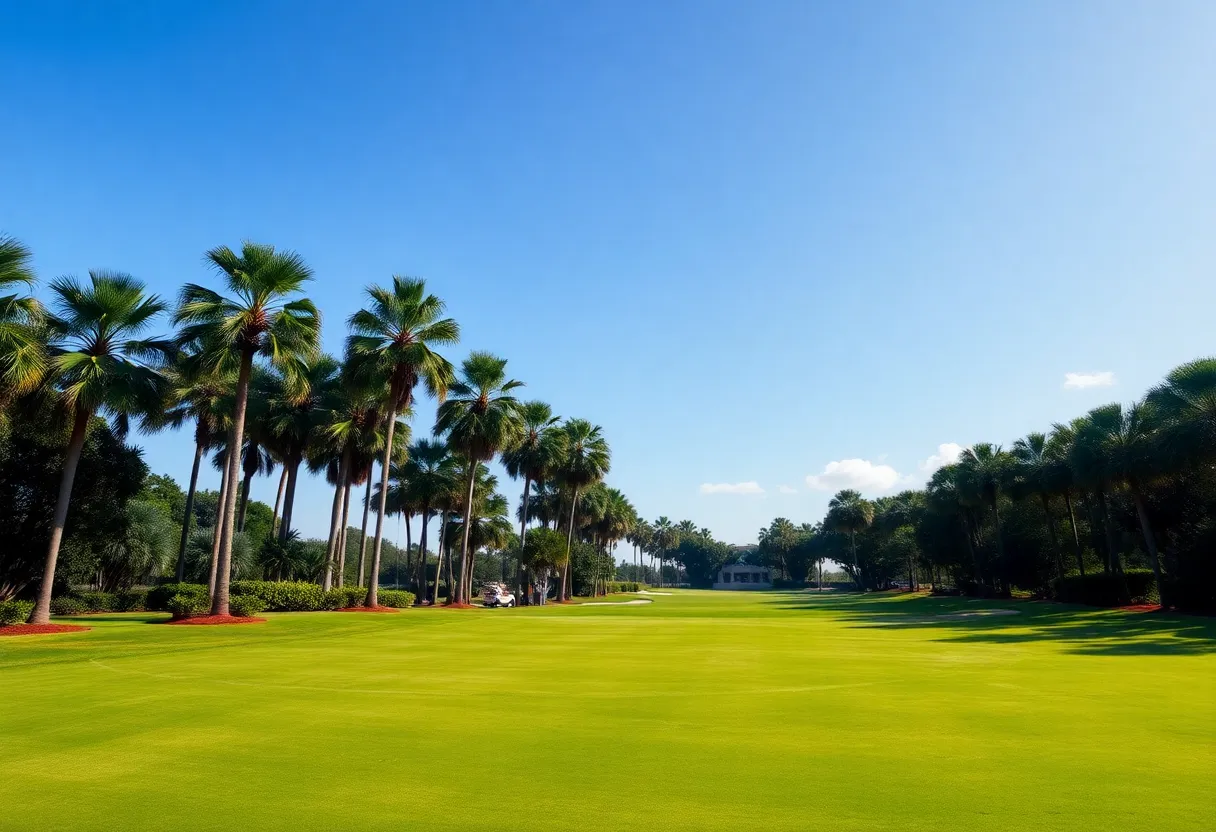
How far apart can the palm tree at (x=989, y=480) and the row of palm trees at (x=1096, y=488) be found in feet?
0.29

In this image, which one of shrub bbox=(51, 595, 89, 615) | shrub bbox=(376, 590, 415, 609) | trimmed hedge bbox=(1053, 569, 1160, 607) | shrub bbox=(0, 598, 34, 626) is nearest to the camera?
shrub bbox=(0, 598, 34, 626)

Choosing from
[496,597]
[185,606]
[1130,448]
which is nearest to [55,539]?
[185,606]

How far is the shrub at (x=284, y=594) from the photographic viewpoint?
112 feet

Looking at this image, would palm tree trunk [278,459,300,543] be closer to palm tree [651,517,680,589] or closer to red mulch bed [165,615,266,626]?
red mulch bed [165,615,266,626]

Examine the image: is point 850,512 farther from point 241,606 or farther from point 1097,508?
point 241,606

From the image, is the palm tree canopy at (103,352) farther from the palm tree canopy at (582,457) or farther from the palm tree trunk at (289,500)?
the palm tree canopy at (582,457)

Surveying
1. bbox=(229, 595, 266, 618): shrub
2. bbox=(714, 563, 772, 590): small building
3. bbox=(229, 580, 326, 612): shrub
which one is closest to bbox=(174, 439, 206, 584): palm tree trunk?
bbox=(229, 580, 326, 612): shrub

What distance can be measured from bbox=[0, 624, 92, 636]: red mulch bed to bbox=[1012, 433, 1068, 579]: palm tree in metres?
52.3

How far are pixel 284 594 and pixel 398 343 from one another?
13.9 m

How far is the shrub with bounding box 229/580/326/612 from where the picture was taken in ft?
→ 112

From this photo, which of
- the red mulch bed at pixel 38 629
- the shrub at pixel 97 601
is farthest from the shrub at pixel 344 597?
the red mulch bed at pixel 38 629

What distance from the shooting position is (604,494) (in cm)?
8919

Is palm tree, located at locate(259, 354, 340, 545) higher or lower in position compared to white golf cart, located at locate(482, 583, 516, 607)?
higher

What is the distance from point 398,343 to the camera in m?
39.6
